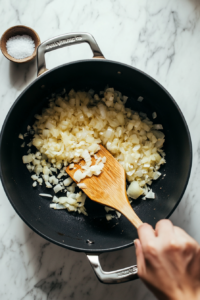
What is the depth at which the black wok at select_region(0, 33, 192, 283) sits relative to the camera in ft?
3.78

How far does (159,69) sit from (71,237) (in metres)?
0.99

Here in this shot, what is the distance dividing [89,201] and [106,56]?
0.77 m

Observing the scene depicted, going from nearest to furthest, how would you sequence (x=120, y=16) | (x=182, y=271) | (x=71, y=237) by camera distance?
(x=182, y=271) < (x=71, y=237) < (x=120, y=16)

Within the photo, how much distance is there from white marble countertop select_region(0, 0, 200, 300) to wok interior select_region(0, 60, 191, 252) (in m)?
0.11

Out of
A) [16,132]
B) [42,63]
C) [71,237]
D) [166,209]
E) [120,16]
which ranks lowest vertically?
[71,237]

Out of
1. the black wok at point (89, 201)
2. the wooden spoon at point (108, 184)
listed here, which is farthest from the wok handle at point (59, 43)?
the wooden spoon at point (108, 184)

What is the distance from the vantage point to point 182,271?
75 centimetres

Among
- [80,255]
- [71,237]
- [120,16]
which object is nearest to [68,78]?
[120,16]

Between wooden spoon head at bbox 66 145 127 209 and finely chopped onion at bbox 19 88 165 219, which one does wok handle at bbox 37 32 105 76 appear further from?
wooden spoon head at bbox 66 145 127 209

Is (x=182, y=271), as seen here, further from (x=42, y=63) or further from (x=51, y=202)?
(x=42, y=63)

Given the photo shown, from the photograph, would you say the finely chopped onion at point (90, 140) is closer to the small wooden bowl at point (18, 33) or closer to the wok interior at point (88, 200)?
the wok interior at point (88, 200)

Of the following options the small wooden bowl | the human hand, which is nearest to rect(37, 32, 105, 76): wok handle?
the small wooden bowl

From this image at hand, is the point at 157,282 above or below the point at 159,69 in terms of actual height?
below

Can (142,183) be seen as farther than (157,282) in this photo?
Yes
